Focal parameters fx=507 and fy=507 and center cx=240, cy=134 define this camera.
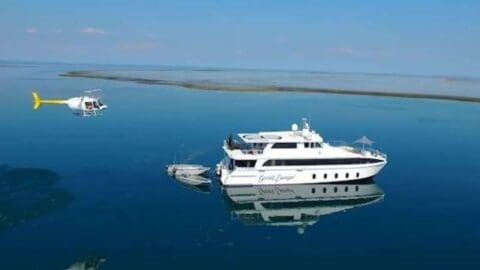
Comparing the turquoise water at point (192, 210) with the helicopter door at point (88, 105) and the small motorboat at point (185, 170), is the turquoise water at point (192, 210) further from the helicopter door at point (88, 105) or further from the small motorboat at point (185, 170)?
the helicopter door at point (88, 105)

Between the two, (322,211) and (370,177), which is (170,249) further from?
(370,177)

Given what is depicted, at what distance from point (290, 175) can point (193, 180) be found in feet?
28.4

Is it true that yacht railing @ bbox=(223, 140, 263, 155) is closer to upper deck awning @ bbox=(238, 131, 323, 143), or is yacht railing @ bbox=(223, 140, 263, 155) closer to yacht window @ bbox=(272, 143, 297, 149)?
upper deck awning @ bbox=(238, 131, 323, 143)

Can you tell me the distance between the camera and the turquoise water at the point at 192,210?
1155 inches

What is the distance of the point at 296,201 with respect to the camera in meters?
41.9

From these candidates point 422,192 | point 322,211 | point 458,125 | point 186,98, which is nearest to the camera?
point 322,211

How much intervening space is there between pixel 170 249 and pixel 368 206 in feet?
59.1

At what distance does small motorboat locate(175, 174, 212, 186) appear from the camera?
44375 millimetres

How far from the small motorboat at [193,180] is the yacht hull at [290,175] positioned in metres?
1.48

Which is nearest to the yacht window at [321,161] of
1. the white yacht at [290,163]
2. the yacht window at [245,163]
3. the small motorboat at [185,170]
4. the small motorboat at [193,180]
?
the white yacht at [290,163]

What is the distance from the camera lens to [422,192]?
1688 inches

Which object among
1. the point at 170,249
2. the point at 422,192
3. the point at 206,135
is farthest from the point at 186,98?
the point at 170,249

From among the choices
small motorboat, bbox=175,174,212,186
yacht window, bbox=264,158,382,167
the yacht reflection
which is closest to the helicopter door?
small motorboat, bbox=175,174,212,186

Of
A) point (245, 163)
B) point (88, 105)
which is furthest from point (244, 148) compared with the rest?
point (88, 105)
